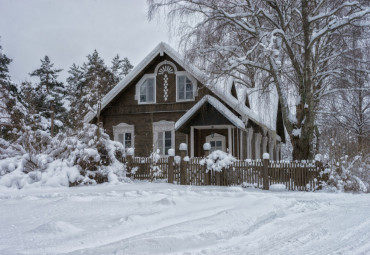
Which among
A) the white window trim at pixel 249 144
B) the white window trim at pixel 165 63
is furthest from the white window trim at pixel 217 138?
the white window trim at pixel 165 63

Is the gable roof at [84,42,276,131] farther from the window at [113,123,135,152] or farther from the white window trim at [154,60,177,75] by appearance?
the window at [113,123,135,152]

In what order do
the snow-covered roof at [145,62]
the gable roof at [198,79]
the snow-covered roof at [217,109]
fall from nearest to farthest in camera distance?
the snow-covered roof at [217,109], the gable roof at [198,79], the snow-covered roof at [145,62]

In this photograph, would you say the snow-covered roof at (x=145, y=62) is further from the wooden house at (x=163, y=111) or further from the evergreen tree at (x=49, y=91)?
the evergreen tree at (x=49, y=91)

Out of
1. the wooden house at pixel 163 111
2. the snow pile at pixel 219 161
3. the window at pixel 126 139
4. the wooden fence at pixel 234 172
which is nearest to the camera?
the wooden fence at pixel 234 172

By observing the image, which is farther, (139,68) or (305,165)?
(139,68)

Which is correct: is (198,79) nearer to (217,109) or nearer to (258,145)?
(217,109)

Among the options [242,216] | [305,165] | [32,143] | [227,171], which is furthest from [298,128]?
[32,143]

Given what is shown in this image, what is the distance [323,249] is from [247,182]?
928 centimetres

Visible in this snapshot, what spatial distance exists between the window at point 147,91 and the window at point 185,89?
5.27ft

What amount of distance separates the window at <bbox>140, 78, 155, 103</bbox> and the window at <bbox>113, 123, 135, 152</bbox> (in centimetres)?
179

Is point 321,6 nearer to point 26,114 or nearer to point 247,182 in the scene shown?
point 247,182

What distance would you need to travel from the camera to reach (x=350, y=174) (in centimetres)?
1222

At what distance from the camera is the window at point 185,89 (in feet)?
67.0

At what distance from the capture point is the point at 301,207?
8297mm
